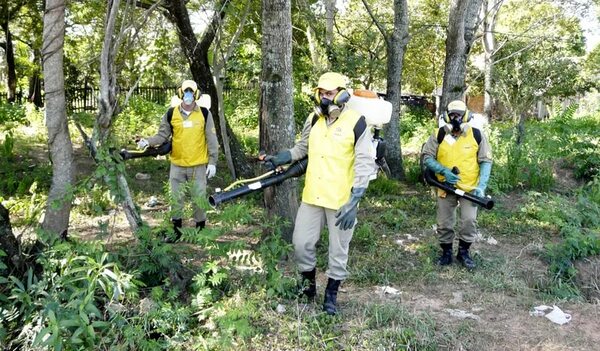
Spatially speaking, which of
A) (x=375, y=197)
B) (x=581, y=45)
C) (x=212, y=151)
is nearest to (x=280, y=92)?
(x=212, y=151)

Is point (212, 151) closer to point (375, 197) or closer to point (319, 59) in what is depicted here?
point (375, 197)

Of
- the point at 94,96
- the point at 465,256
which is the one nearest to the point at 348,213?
the point at 465,256

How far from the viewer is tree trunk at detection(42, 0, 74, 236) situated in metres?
4.79

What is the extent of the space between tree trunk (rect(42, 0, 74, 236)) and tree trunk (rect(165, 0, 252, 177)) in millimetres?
3532

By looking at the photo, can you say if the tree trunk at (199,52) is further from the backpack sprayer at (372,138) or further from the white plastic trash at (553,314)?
the white plastic trash at (553,314)

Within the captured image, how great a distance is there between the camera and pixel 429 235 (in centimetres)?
670

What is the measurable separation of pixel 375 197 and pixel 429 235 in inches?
73.6

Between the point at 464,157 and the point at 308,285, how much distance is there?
2.13m

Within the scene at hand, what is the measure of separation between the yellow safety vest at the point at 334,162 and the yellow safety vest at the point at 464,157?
1.72 m

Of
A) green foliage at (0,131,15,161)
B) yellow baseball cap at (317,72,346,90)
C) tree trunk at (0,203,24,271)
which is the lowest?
tree trunk at (0,203,24,271)

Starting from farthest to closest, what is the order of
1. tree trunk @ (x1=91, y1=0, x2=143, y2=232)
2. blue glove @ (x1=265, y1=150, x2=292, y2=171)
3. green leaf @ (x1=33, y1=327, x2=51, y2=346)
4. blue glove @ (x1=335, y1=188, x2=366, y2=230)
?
1. tree trunk @ (x1=91, y1=0, x2=143, y2=232)
2. blue glove @ (x1=265, y1=150, x2=292, y2=171)
3. blue glove @ (x1=335, y1=188, x2=366, y2=230)
4. green leaf @ (x1=33, y1=327, x2=51, y2=346)

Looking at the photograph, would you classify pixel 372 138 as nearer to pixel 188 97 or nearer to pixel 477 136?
pixel 477 136

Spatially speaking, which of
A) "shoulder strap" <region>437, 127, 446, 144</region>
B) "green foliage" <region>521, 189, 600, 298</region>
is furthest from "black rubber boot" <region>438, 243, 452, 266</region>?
"shoulder strap" <region>437, 127, 446, 144</region>

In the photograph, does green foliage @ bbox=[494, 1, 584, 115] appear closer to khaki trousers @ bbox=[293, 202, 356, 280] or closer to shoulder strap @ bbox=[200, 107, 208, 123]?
shoulder strap @ bbox=[200, 107, 208, 123]
